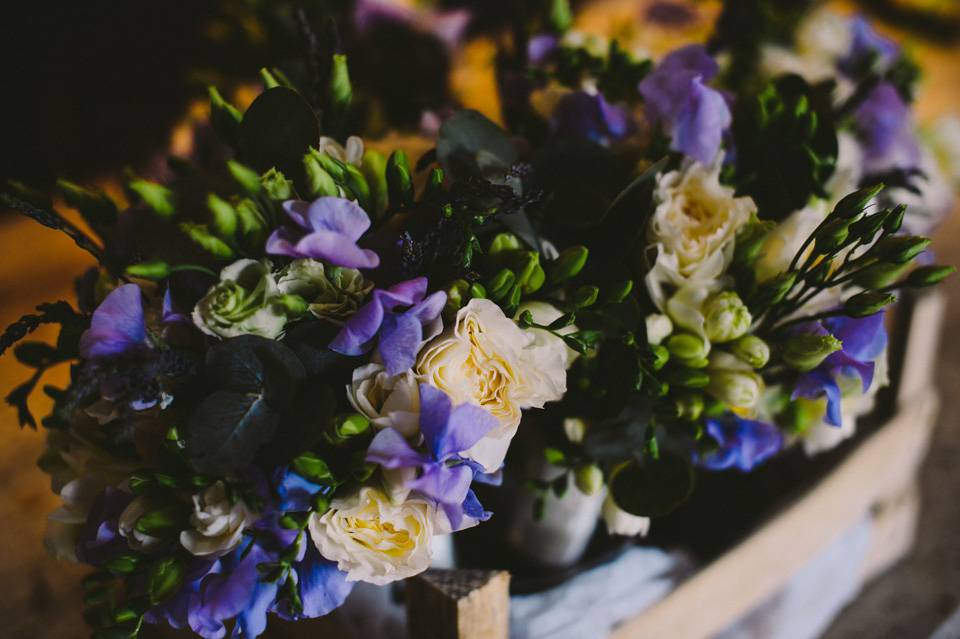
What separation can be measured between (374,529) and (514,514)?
18cm

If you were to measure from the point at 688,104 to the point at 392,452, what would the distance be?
0.32 meters

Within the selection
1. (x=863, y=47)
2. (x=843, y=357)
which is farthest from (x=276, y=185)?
(x=863, y=47)

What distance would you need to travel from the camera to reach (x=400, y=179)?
375mm

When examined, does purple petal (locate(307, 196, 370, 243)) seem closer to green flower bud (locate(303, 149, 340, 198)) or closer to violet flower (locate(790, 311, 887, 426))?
green flower bud (locate(303, 149, 340, 198))

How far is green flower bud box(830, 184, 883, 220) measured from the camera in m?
0.35

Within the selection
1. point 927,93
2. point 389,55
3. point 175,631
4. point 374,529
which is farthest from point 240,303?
point 927,93

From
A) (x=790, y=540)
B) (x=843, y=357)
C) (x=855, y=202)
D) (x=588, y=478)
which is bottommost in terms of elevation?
(x=790, y=540)

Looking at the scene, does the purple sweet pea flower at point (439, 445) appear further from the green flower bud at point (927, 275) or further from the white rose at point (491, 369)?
the green flower bud at point (927, 275)

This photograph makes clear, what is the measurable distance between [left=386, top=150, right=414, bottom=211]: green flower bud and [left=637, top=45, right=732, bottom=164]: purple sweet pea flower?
210 millimetres

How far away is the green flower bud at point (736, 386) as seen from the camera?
0.40m

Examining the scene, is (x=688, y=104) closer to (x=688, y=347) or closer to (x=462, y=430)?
(x=688, y=347)

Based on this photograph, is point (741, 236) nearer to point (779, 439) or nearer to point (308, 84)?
point (779, 439)

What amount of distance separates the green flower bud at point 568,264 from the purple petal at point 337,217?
0.41 feet

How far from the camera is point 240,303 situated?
0.32 metres
